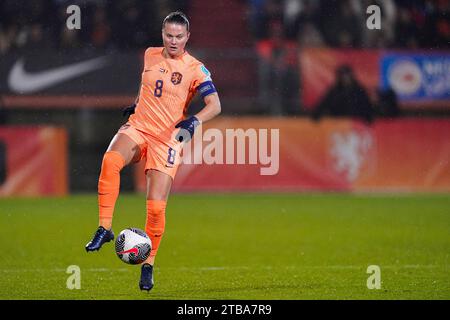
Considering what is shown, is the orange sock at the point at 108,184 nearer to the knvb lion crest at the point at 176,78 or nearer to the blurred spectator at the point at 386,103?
the knvb lion crest at the point at 176,78

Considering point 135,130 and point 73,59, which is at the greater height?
point 73,59

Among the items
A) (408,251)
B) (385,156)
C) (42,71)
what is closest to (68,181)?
(42,71)

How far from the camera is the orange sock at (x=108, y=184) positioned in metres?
7.28

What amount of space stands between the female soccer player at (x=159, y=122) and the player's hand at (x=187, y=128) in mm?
24

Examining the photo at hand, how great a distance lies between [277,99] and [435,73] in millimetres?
2854

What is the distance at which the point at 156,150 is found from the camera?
24.6 feet

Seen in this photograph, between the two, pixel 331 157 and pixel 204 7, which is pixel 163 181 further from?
pixel 204 7

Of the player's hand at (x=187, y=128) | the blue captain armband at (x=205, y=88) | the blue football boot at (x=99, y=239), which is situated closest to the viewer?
the blue football boot at (x=99, y=239)

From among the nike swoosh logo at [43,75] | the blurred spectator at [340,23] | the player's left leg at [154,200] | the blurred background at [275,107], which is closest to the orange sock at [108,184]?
the player's left leg at [154,200]

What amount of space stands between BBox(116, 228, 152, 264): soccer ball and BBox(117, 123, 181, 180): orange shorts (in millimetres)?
529

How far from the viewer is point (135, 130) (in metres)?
7.53

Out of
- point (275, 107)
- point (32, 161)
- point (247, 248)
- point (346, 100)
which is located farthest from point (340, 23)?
point (247, 248)

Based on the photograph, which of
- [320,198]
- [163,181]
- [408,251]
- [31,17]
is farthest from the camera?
[31,17]

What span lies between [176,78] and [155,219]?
109 centimetres
